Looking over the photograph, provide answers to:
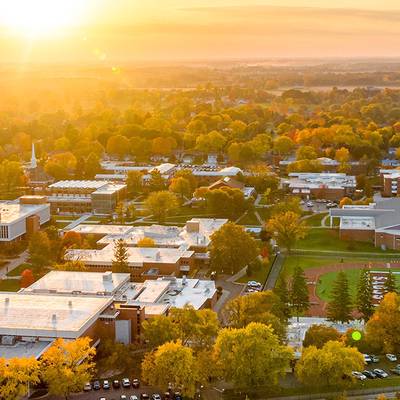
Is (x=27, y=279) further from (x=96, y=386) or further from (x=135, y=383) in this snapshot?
(x=135, y=383)

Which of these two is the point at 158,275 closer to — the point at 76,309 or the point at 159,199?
the point at 76,309

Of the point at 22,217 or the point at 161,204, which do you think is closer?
the point at 22,217

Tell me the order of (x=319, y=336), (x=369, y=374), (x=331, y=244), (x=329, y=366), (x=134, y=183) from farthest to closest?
(x=134, y=183) < (x=331, y=244) < (x=319, y=336) < (x=369, y=374) < (x=329, y=366)

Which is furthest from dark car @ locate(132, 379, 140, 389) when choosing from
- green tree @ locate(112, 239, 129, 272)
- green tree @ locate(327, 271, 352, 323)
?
green tree @ locate(112, 239, 129, 272)

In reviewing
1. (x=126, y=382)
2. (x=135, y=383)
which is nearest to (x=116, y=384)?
(x=126, y=382)

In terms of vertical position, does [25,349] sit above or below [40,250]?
below

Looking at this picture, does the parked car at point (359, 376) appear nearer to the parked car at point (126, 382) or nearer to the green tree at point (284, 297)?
the green tree at point (284, 297)
